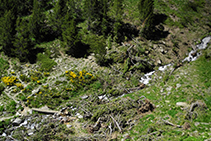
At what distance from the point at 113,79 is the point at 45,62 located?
15.7 meters

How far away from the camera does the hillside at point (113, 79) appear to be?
58.6ft

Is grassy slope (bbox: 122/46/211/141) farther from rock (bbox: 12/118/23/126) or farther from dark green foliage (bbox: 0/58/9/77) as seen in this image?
dark green foliage (bbox: 0/58/9/77)

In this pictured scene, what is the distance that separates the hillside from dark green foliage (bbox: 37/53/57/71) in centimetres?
21

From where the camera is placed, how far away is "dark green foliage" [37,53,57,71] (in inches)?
1268

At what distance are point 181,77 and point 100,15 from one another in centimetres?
2427

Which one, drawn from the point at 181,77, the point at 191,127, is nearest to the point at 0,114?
the point at 191,127

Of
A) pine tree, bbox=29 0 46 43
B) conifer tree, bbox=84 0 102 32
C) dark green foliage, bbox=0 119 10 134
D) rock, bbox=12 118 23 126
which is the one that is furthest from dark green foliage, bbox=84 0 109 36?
dark green foliage, bbox=0 119 10 134

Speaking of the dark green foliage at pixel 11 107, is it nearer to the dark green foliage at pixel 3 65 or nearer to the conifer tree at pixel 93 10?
the dark green foliage at pixel 3 65

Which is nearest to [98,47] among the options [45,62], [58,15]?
[45,62]

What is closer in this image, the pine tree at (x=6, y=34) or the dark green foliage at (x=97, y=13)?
the pine tree at (x=6, y=34)

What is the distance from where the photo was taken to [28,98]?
1007 inches

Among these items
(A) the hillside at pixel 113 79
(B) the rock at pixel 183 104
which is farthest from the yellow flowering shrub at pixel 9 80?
(B) the rock at pixel 183 104

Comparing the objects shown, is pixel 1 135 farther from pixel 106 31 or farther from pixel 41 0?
pixel 41 0

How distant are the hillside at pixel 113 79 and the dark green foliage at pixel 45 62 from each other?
21cm
